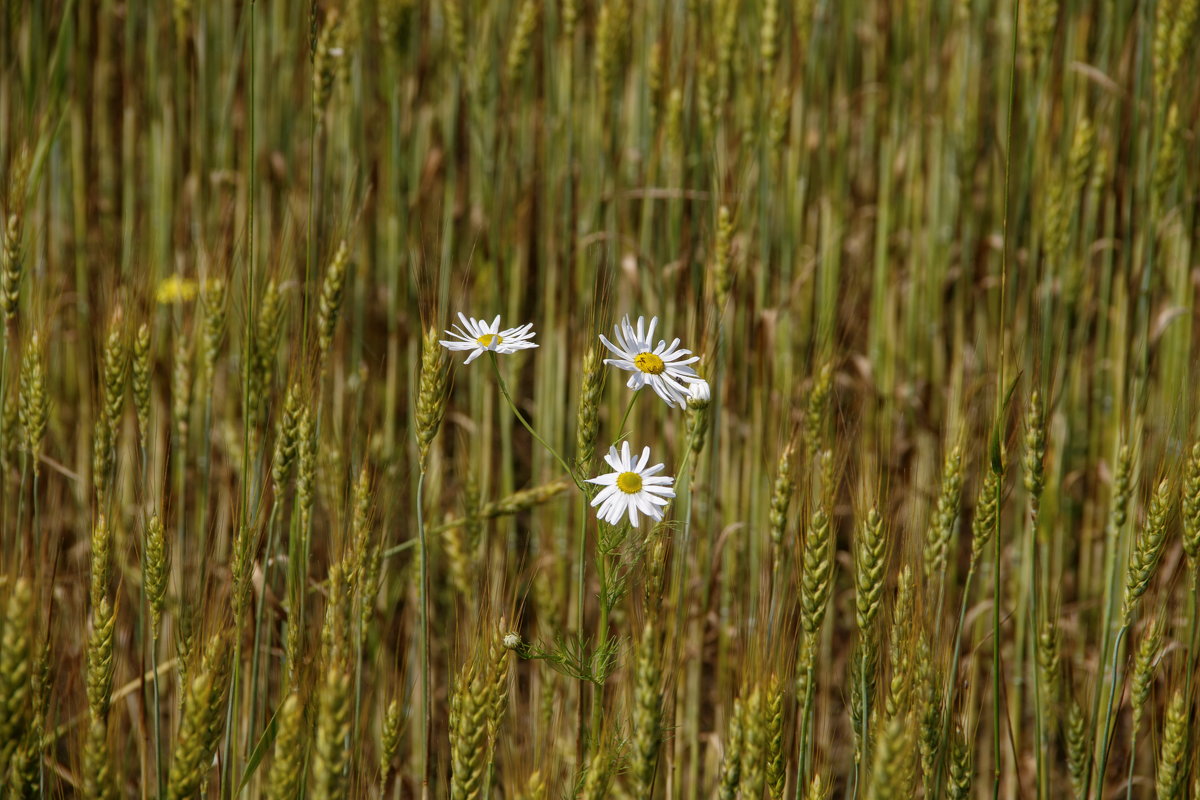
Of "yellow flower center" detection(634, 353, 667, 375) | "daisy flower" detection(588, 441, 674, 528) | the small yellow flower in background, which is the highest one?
the small yellow flower in background

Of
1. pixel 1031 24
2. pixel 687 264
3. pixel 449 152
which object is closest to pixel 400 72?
pixel 449 152

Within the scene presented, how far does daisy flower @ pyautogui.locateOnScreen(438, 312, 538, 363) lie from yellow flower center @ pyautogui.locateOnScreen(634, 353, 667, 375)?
13cm

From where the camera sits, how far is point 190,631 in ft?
4.42

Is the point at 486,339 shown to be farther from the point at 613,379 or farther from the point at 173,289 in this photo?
the point at 173,289

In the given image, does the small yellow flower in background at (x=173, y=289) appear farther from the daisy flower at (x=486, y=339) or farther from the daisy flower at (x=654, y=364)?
the daisy flower at (x=654, y=364)

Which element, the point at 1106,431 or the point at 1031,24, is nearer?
the point at 1031,24

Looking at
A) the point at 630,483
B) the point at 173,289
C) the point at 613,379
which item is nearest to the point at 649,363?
the point at 630,483

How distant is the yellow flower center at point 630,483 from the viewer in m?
1.18

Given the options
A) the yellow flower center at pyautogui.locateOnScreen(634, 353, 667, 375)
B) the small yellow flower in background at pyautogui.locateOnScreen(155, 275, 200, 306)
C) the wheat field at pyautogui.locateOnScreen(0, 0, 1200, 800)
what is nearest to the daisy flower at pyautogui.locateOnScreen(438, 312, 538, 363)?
the wheat field at pyautogui.locateOnScreen(0, 0, 1200, 800)

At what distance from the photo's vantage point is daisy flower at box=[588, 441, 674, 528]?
45.2 inches

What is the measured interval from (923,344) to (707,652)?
2.81 feet

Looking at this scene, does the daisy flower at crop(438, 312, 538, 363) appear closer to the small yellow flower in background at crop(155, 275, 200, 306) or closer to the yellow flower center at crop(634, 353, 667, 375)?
the yellow flower center at crop(634, 353, 667, 375)

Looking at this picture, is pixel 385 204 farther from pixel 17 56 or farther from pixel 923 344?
pixel 923 344

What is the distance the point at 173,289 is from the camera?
95.5 inches
